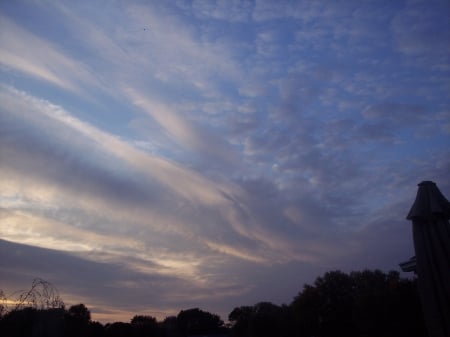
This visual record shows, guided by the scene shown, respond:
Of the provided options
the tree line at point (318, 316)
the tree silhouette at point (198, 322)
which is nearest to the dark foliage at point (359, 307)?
the tree line at point (318, 316)

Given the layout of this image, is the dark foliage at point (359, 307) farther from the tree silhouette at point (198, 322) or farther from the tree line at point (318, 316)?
the tree silhouette at point (198, 322)

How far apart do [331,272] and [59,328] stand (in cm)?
4368

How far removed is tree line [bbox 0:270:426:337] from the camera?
14258 mm

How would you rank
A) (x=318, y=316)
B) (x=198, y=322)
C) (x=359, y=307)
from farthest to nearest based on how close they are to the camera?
(x=198, y=322), (x=318, y=316), (x=359, y=307)

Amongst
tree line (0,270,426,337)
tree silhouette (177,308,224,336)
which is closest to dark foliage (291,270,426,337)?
tree line (0,270,426,337)

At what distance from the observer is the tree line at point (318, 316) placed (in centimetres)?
1426

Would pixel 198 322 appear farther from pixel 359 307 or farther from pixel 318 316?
pixel 359 307

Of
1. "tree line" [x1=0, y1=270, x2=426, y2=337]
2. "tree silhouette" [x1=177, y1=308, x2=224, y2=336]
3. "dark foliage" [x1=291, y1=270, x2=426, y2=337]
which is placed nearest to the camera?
"tree line" [x1=0, y1=270, x2=426, y2=337]

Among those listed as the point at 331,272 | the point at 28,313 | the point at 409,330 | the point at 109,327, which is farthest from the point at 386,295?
the point at 109,327

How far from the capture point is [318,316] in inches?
1881

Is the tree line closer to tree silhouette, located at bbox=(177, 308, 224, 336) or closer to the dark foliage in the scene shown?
the dark foliage

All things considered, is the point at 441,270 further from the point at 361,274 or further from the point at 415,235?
the point at 361,274

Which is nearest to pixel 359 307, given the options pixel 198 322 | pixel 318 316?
pixel 318 316

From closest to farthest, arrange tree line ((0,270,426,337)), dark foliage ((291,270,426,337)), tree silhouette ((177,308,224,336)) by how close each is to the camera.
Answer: tree line ((0,270,426,337)) < dark foliage ((291,270,426,337)) < tree silhouette ((177,308,224,336))
